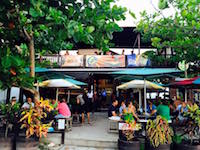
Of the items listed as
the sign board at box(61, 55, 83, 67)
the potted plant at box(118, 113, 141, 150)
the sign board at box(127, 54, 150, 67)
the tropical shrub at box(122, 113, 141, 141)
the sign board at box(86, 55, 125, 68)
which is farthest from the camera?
the sign board at box(61, 55, 83, 67)

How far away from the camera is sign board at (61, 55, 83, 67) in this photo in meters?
13.9

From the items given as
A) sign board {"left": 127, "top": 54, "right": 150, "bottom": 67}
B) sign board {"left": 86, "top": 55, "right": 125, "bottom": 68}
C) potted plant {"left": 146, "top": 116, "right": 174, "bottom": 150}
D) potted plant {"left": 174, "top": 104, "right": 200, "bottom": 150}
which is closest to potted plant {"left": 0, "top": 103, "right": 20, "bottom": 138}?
potted plant {"left": 146, "top": 116, "right": 174, "bottom": 150}

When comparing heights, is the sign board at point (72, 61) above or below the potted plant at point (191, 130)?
above

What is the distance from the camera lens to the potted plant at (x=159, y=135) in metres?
4.89

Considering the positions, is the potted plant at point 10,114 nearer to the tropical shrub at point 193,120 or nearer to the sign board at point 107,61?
the tropical shrub at point 193,120

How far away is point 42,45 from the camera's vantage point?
18.0ft

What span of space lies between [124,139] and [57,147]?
1802mm

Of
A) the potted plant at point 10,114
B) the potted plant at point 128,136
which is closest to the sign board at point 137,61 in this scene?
the potted plant at point 128,136

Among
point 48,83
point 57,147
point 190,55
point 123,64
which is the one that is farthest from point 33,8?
point 123,64

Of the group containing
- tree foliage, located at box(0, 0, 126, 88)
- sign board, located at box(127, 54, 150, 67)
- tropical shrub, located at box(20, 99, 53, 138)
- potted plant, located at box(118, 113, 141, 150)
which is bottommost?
potted plant, located at box(118, 113, 141, 150)

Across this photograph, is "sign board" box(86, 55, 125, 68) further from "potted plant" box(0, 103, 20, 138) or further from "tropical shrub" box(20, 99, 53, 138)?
"tropical shrub" box(20, 99, 53, 138)

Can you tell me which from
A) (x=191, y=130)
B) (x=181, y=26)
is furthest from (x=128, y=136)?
(x=181, y=26)

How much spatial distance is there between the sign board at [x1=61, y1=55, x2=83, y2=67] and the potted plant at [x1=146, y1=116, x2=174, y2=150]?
370 inches

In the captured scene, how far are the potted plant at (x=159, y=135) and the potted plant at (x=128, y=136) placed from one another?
367mm
